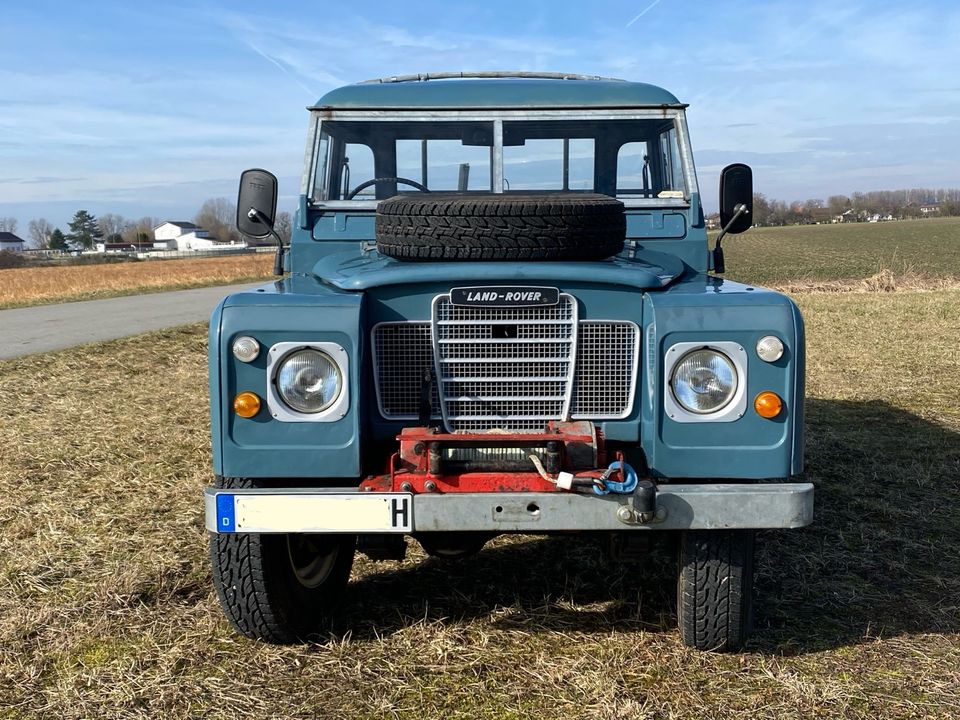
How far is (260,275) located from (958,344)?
30702 mm

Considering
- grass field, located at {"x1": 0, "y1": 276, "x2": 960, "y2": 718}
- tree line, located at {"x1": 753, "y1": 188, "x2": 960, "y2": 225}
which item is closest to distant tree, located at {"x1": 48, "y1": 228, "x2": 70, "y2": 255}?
tree line, located at {"x1": 753, "y1": 188, "x2": 960, "y2": 225}

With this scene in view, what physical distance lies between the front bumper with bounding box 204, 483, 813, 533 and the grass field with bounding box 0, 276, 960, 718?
681mm

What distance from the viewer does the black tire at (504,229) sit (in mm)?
3598

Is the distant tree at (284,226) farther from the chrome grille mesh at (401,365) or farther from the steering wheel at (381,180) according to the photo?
the chrome grille mesh at (401,365)

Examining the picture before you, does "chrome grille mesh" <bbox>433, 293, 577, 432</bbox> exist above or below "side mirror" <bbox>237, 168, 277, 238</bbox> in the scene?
below

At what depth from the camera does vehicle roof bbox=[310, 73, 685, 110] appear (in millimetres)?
4816

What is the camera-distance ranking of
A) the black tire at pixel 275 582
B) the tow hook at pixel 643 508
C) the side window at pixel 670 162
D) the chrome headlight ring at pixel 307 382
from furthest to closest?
1. the side window at pixel 670 162
2. the black tire at pixel 275 582
3. the chrome headlight ring at pixel 307 382
4. the tow hook at pixel 643 508

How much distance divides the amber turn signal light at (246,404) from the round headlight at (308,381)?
0.30 feet

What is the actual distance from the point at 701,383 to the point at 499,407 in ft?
2.47

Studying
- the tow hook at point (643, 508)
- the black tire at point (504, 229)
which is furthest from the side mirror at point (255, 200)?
the tow hook at point (643, 508)

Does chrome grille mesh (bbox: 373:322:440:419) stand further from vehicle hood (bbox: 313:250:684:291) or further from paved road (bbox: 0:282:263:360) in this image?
paved road (bbox: 0:282:263:360)

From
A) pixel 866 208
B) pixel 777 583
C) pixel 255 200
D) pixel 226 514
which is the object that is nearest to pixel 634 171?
pixel 255 200

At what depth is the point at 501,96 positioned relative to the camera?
4.82 m

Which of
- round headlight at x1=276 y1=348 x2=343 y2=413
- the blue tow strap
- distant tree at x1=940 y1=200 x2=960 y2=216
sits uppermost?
distant tree at x1=940 y1=200 x2=960 y2=216
